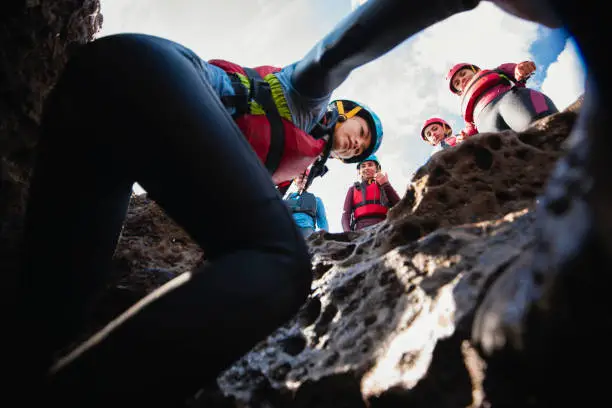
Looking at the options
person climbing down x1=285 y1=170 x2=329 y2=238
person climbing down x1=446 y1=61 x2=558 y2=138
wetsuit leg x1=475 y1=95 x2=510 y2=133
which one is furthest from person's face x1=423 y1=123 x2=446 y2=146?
wetsuit leg x1=475 y1=95 x2=510 y2=133

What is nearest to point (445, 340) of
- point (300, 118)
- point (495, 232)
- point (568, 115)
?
point (495, 232)

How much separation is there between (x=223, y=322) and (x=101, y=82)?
0.80 meters

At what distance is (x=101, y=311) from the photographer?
7.53ft

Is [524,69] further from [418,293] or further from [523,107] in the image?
[418,293]

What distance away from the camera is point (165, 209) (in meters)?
1.20

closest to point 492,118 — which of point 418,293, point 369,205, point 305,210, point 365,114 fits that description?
point 369,205

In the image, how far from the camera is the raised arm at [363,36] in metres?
1.46

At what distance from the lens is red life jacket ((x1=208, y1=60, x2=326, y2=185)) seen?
68.1 inches

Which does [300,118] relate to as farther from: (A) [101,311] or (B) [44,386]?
(A) [101,311]

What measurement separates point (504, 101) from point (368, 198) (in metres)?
3.01

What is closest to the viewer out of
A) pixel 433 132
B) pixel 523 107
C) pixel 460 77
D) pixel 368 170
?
pixel 523 107

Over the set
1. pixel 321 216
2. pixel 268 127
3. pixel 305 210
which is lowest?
pixel 268 127

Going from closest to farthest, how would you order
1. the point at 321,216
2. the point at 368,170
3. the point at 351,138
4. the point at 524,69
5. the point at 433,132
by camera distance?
the point at 351,138, the point at 524,69, the point at 368,170, the point at 321,216, the point at 433,132

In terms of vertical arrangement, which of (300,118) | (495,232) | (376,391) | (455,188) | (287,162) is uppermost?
(300,118)
